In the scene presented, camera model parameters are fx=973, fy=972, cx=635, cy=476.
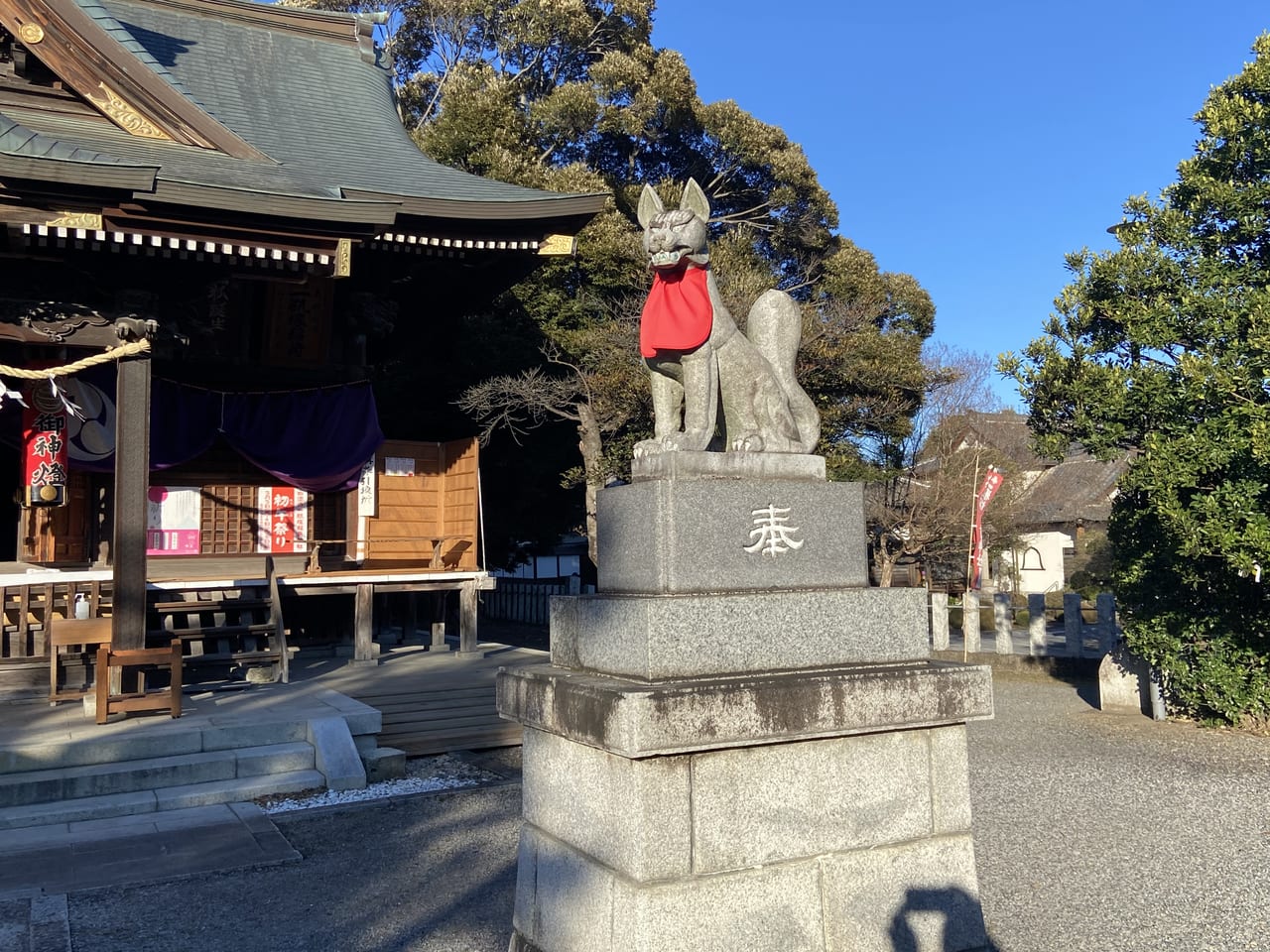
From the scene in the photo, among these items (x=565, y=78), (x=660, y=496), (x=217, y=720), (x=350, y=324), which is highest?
(x=565, y=78)

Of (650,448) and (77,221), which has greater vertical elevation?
(77,221)

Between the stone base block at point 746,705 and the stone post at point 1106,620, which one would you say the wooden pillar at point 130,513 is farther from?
the stone post at point 1106,620

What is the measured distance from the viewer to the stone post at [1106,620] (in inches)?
531

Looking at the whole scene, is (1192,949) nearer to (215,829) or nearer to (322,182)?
(215,829)

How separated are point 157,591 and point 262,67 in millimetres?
7889

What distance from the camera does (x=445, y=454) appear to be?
43.7 feet

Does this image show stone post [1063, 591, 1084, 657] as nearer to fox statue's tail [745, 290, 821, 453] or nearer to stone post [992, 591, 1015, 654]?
stone post [992, 591, 1015, 654]

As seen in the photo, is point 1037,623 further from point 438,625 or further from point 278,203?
point 278,203

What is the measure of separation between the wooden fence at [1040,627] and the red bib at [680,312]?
11257 millimetres

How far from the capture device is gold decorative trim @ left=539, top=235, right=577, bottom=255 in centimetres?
1101

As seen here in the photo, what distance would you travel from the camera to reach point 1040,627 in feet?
49.3

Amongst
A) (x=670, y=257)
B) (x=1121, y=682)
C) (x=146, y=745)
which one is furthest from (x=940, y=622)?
(x=670, y=257)

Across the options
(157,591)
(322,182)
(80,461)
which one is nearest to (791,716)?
(322,182)

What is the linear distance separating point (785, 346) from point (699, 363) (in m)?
0.48
